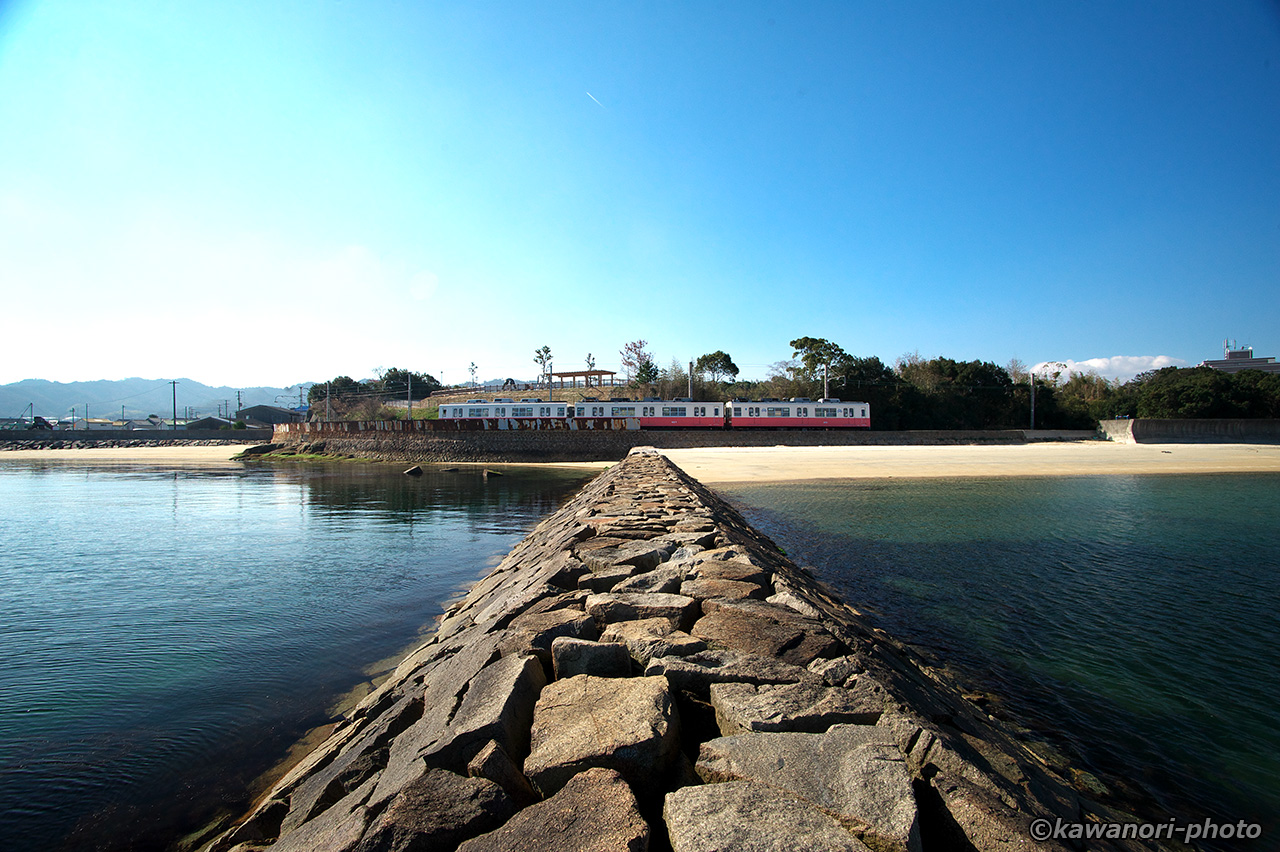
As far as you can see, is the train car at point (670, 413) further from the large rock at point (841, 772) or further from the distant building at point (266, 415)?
the distant building at point (266, 415)

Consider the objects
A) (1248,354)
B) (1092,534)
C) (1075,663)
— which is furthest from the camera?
(1248,354)

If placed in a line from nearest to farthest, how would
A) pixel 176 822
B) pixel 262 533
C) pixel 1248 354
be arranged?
pixel 176 822
pixel 262 533
pixel 1248 354

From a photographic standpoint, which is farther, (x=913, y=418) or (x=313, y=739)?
(x=913, y=418)

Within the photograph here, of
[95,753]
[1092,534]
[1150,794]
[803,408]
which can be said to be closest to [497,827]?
[1150,794]

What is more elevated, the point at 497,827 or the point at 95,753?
the point at 497,827

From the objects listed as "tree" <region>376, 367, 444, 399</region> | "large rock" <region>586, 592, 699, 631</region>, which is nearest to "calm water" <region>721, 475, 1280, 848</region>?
"large rock" <region>586, 592, 699, 631</region>

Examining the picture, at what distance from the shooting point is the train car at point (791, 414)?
38.6 meters

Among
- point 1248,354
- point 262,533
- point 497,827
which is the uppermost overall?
point 1248,354

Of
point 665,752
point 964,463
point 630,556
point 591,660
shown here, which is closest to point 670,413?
point 964,463

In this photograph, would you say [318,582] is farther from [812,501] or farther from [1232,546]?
[1232,546]

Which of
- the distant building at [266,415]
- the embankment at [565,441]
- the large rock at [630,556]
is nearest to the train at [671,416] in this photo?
the embankment at [565,441]

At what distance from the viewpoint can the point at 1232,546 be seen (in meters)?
9.08

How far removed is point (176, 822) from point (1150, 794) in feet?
16.5

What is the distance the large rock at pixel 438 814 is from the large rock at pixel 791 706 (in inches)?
30.1
